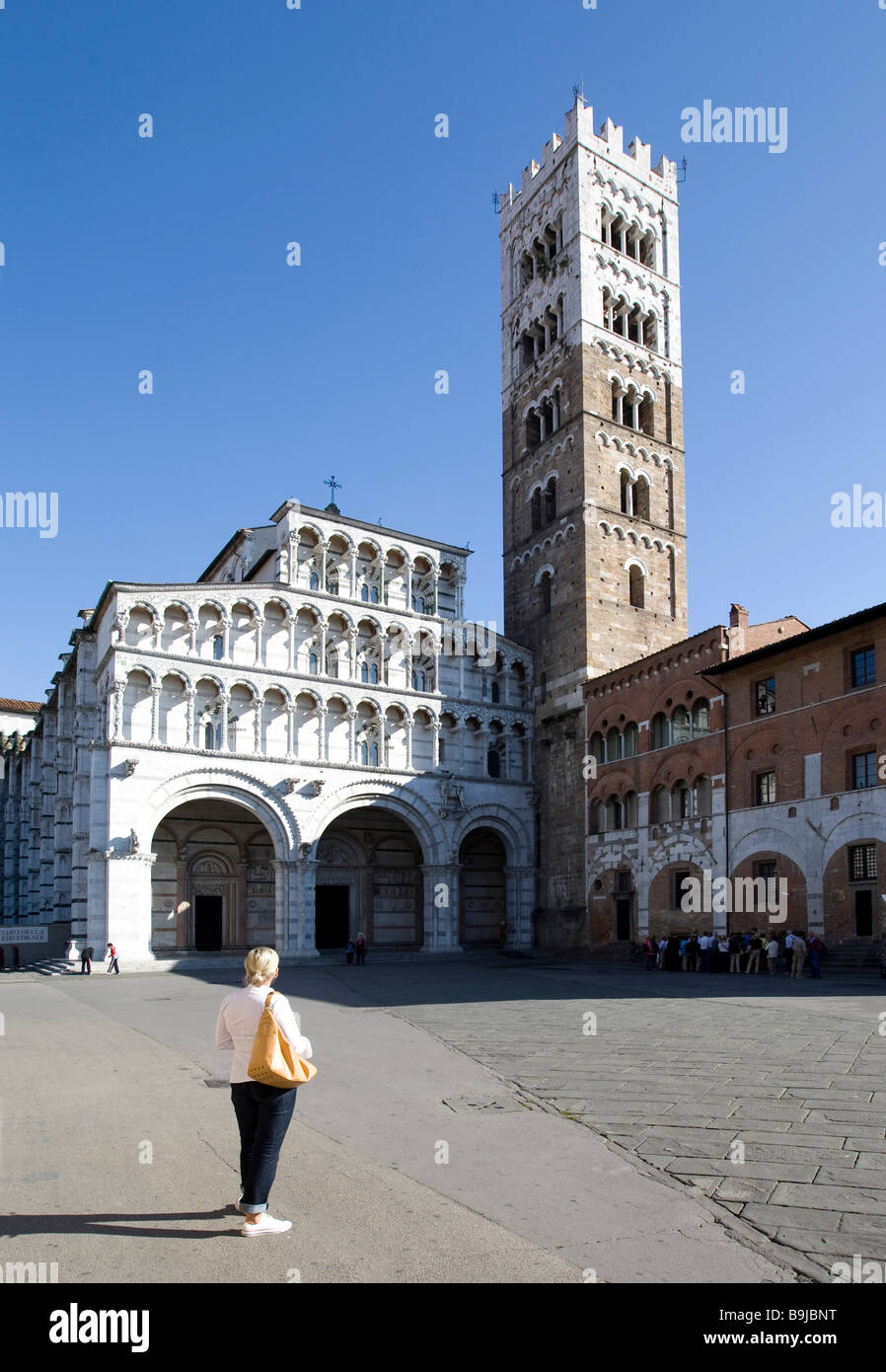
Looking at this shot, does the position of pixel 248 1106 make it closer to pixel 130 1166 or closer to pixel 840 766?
pixel 130 1166

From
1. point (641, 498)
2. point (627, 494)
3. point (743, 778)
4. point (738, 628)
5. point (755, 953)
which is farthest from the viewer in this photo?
point (641, 498)

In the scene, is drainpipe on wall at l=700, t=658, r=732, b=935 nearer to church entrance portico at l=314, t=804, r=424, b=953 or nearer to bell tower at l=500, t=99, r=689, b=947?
bell tower at l=500, t=99, r=689, b=947

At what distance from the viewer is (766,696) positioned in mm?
29172

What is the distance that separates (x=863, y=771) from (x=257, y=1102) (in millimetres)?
23164

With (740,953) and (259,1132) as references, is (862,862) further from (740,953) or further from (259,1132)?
(259,1132)

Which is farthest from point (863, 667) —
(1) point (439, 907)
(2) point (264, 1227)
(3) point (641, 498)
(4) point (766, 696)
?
(2) point (264, 1227)

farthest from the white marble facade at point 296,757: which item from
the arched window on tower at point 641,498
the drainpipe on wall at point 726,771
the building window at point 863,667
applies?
the building window at point 863,667

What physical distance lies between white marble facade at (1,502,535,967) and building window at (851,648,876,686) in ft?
52.9

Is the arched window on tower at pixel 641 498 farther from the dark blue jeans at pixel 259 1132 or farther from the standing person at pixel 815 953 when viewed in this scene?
the dark blue jeans at pixel 259 1132

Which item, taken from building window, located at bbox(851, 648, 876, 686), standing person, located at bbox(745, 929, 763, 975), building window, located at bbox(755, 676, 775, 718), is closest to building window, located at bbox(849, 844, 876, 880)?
standing person, located at bbox(745, 929, 763, 975)

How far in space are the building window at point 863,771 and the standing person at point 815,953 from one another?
158 inches

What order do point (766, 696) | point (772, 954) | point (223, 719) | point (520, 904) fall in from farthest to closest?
point (520, 904), point (223, 719), point (766, 696), point (772, 954)

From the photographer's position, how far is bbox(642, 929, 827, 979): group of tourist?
24.8m
